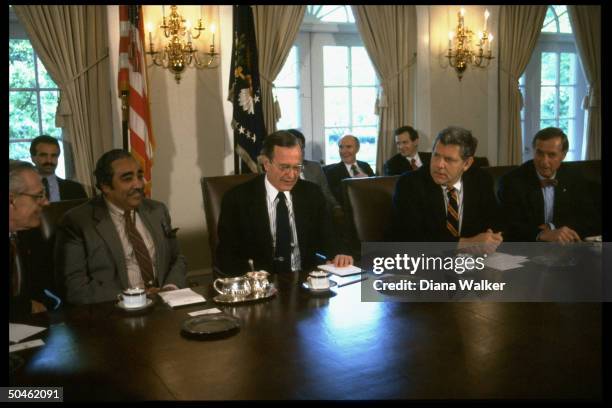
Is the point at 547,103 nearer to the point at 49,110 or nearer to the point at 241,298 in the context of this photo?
the point at 49,110

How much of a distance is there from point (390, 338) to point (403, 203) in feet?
4.64

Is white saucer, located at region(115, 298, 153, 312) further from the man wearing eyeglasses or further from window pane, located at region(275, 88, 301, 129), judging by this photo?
window pane, located at region(275, 88, 301, 129)

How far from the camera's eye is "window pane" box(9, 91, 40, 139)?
4645 millimetres

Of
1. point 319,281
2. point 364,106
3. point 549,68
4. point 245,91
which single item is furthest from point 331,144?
point 319,281

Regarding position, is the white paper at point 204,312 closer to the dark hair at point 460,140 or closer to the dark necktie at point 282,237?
the dark necktie at point 282,237

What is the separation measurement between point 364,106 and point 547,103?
103 inches

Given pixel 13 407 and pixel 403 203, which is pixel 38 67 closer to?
pixel 403 203

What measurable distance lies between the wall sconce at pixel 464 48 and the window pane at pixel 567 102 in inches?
64.2

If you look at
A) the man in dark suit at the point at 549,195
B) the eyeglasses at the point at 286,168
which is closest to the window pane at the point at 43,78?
the eyeglasses at the point at 286,168

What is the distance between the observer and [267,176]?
9.56ft

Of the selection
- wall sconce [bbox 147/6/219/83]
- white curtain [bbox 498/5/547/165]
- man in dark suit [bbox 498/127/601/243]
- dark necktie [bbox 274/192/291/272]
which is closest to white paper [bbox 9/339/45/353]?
dark necktie [bbox 274/192/291/272]

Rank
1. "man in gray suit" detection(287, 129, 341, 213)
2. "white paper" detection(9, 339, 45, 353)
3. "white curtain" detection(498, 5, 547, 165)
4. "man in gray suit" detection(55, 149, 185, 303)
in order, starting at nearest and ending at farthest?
"white paper" detection(9, 339, 45, 353), "man in gray suit" detection(55, 149, 185, 303), "man in gray suit" detection(287, 129, 341, 213), "white curtain" detection(498, 5, 547, 165)

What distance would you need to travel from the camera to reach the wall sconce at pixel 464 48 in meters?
6.04

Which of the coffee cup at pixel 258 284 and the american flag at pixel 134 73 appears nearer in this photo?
the coffee cup at pixel 258 284
